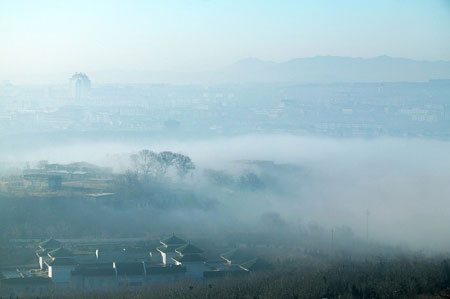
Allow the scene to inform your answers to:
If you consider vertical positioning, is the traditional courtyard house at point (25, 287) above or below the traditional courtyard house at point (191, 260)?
below

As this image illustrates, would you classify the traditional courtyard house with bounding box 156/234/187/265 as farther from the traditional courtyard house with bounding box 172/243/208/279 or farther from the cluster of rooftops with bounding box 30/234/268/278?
the traditional courtyard house with bounding box 172/243/208/279

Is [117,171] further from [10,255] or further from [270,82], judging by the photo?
[270,82]

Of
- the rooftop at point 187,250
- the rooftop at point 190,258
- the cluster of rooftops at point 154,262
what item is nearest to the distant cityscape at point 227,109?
the cluster of rooftops at point 154,262

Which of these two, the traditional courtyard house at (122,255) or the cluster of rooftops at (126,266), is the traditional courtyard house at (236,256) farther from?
the traditional courtyard house at (122,255)

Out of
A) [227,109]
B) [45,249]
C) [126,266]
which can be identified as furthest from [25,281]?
[227,109]

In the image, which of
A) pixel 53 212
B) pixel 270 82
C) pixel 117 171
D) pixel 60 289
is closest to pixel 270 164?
pixel 117 171
